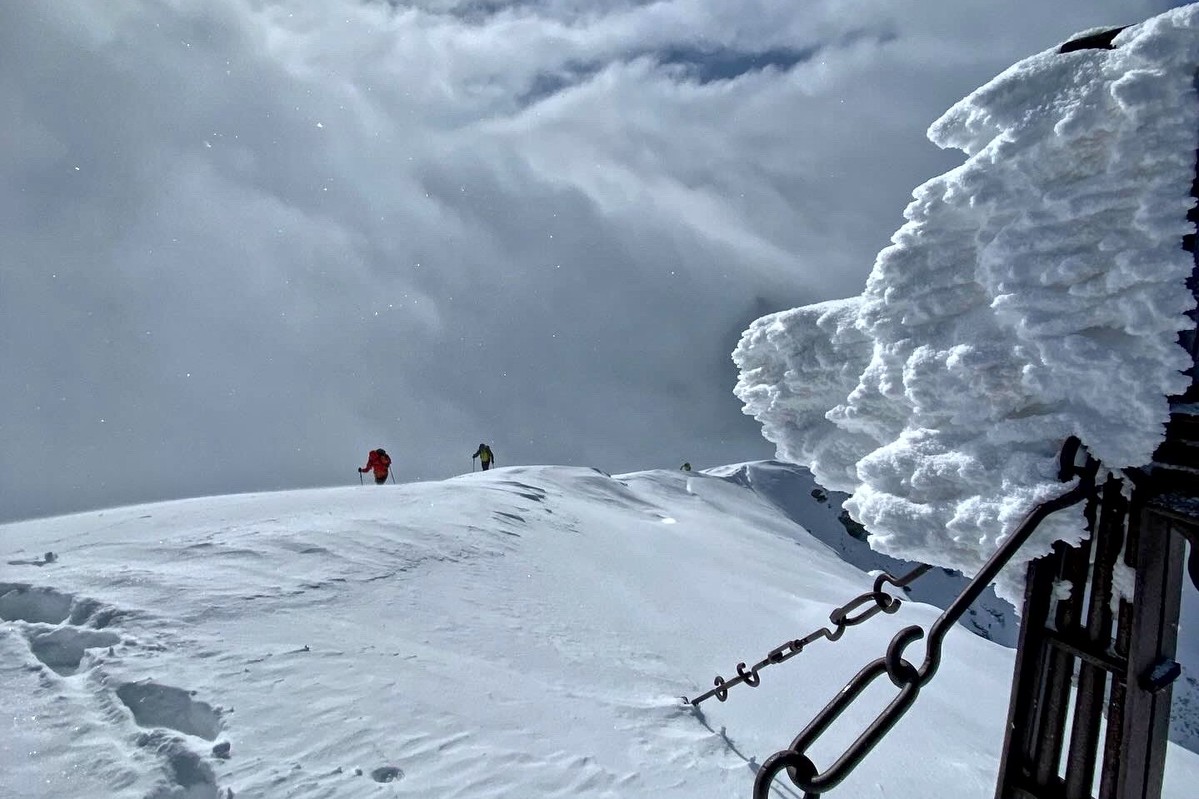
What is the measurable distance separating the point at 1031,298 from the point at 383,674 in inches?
166

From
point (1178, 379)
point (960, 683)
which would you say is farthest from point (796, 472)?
point (1178, 379)

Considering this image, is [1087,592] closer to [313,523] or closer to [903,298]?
[903,298]

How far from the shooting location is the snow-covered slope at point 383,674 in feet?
10.6

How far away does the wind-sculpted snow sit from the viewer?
69.0 inches

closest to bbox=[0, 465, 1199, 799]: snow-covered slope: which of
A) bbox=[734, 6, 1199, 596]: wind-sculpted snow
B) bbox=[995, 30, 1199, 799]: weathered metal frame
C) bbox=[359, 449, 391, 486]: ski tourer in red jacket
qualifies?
bbox=[995, 30, 1199, 799]: weathered metal frame

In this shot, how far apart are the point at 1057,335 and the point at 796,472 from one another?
6414 cm

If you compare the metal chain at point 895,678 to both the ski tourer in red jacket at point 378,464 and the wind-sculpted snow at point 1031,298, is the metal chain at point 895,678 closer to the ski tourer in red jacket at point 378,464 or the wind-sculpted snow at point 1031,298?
the wind-sculpted snow at point 1031,298

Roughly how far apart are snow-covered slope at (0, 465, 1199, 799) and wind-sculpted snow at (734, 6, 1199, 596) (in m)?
2.61

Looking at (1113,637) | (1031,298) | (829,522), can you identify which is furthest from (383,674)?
(829,522)

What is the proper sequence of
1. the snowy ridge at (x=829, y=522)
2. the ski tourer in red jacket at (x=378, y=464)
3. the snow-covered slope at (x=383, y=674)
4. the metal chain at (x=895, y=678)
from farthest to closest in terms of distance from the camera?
the snowy ridge at (x=829, y=522) < the ski tourer in red jacket at (x=378, y=464) < the snow-covered slope at (x=383, y=674) < the metal chain at (x=895, y=678)

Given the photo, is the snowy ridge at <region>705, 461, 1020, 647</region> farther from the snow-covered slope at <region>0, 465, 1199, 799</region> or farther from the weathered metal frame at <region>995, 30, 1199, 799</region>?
the weathered metal frame at <region>995, 30, 1199, 799</region>

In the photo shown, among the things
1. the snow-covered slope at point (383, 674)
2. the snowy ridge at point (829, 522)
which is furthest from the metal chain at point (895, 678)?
the snowy ridge at point (829, 522)

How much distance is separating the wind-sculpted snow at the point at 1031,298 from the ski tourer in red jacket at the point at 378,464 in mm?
15389

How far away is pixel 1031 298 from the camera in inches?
79.4
